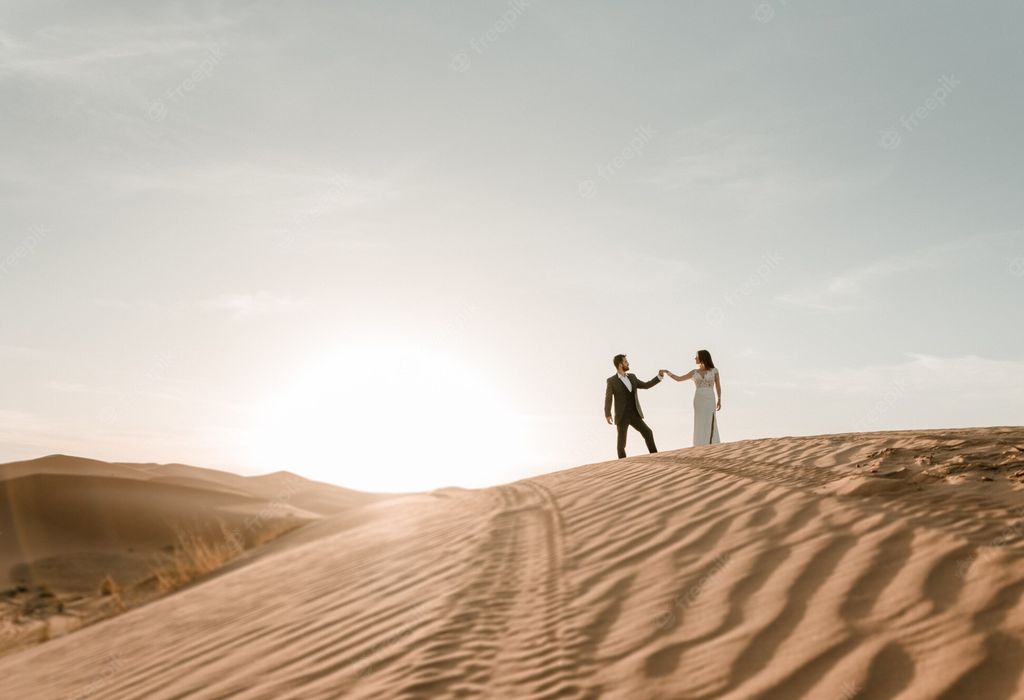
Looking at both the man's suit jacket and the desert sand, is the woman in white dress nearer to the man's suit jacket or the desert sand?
the man's suit jacket

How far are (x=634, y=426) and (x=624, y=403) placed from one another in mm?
504

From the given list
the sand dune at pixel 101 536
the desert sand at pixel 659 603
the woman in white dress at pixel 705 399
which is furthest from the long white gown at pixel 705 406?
the sand dune at pixel 101 536

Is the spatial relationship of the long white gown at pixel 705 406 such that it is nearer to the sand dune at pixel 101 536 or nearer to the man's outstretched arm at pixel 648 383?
the man's outstretched arm at pixel 648 383

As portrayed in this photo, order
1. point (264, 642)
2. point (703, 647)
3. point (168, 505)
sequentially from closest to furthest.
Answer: point (703, 647) → point (264, 642) → point (168, 505)

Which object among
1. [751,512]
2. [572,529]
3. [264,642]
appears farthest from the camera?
[572,529]

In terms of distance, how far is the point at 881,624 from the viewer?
3.00 m

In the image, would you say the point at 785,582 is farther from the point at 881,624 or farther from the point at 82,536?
the point at 82,536

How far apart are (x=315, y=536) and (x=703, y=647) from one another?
8322 mm

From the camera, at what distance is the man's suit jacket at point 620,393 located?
500 inches

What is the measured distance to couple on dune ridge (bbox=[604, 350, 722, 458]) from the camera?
1270cm

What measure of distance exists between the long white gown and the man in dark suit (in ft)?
3.01

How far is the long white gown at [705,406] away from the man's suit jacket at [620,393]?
88 centimetres

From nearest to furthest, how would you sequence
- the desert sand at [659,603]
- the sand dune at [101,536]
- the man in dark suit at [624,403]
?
the desert sand at [659,603] < the sand dune at [101,536] < the man in dark suit at [624,403]

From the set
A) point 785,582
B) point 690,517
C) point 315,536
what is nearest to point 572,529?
point 690,517
